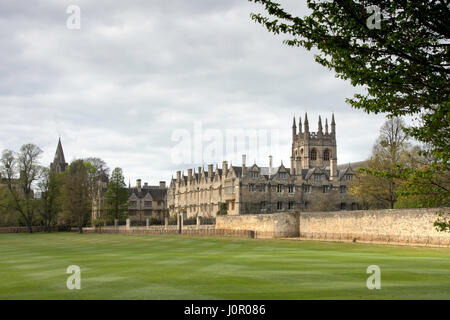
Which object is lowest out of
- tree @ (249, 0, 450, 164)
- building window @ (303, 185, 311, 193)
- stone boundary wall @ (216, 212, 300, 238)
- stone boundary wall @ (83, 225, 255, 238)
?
stone boundary wall @ (83, 225, 255, 238)

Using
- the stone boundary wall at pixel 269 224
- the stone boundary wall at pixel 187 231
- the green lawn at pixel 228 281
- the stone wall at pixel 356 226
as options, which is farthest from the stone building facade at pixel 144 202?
the green lawn at pixel 228 281

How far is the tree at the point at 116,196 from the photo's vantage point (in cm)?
7888

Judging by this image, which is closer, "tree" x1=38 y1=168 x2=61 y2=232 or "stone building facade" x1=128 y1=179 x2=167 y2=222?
"tree" x1=38 y1=168 x2=61 y2=232

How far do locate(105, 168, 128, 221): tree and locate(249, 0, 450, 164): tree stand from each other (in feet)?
230

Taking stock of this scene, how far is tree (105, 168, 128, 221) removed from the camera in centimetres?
7888

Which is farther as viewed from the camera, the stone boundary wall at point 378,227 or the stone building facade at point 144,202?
the stone building facade at point 144,202

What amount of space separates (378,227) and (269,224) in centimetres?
1497

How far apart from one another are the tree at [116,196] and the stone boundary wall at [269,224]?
23.7 metres

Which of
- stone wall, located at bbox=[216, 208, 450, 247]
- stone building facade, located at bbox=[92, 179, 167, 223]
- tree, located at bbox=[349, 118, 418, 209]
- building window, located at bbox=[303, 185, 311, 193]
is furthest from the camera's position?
stone building facade, located at bbox=[92, 179, 167, 223]

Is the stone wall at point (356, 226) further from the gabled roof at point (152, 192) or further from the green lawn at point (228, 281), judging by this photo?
the gabled roof at point (152, 192)

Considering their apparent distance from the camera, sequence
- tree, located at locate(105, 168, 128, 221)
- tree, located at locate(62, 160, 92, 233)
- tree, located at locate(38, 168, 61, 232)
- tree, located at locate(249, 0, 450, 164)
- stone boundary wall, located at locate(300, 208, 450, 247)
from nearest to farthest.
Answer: tree, located at locate(249, 0, 450, 164), stone boundary wall, located at locate(300, 208, 450, 247), tree, located at locate(62, 160, 92, 233), tree, located at locate(105, 168, 128, 221), tree, located at locate(38, 168, 61, 232)

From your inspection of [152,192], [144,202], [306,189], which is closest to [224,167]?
[306,189]

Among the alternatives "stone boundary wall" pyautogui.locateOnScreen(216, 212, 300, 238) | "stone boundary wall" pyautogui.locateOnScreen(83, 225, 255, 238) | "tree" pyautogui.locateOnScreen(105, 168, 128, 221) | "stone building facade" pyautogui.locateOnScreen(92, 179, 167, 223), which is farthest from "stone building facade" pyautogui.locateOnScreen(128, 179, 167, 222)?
"stone boundary wall" pyautogui.locateOnScreen(216, 212, 300, 238)

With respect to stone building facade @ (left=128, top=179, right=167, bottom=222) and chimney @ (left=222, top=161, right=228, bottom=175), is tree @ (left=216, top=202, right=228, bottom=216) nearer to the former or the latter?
chimney @ (left=222, top=161, right=228, bottom=175)
